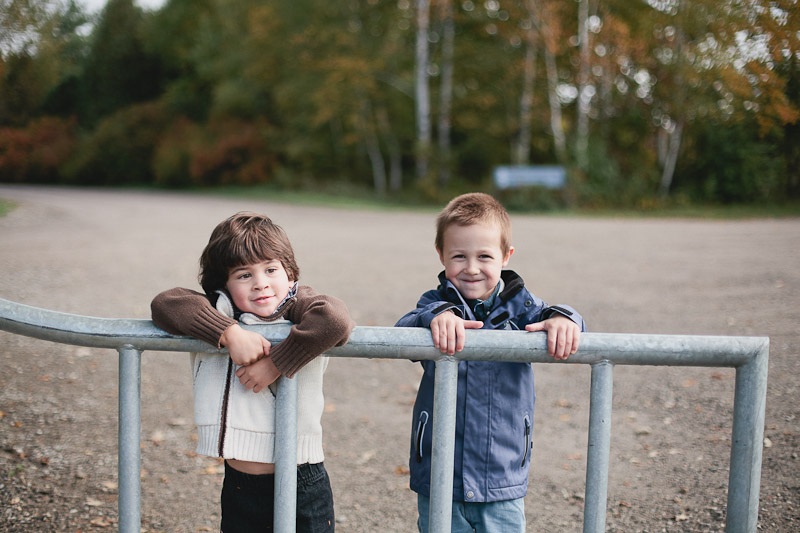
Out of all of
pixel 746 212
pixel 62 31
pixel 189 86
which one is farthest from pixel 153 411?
pixel 189 86

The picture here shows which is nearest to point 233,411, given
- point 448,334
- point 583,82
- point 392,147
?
point 448,334

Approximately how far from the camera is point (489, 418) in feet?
7.50

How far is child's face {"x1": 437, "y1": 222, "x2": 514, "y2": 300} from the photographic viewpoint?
2.37 m

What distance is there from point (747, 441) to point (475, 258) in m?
0.98

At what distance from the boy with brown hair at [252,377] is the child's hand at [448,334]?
0.26 metres

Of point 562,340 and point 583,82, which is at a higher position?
point 583,82

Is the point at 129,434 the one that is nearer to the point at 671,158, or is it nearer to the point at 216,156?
the point at 671,158

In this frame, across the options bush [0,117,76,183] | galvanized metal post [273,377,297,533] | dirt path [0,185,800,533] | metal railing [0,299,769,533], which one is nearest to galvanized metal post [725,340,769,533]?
metal railing [0,299,769,533]

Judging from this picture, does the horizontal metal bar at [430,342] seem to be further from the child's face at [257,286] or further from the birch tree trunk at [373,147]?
the birch tree trunk at [373,147]

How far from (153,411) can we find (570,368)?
333cm

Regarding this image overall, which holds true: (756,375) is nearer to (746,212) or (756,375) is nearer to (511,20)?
(746,212)

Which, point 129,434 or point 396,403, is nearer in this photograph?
point 129,434

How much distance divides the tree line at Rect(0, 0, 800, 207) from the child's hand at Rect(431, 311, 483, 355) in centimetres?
280

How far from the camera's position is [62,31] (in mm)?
15273
